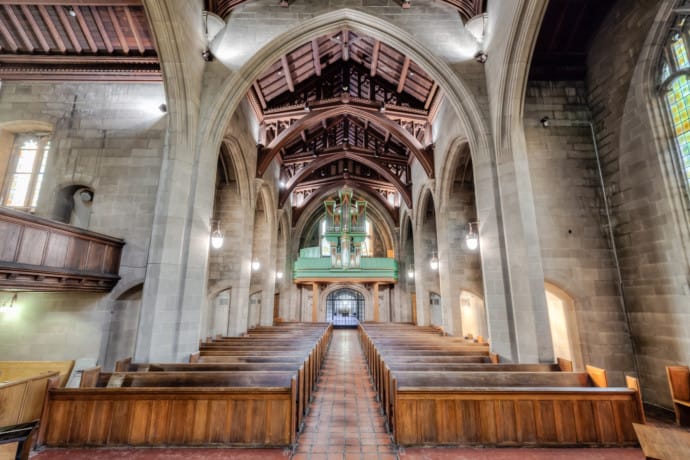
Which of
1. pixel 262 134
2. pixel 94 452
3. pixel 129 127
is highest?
pixel 262 134

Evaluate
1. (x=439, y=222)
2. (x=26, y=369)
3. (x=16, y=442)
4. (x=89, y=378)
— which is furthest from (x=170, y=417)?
(x=439, y=222)

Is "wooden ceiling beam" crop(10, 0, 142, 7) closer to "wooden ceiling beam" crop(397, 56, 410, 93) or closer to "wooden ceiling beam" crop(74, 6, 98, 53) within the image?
"wooden ceiling beam" crop(74, 6, 98, 53)

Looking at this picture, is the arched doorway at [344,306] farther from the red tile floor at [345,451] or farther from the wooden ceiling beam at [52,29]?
→ the wooden ceiling beam at [52,29]

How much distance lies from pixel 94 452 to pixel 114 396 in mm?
520

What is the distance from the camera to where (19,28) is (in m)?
7.04

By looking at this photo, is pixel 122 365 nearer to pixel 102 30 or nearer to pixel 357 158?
pixel 102 30

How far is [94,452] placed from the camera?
3.20 meters

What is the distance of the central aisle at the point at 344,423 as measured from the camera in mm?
3271

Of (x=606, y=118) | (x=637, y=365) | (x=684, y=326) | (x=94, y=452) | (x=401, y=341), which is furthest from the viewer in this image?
(x=401, y=341)

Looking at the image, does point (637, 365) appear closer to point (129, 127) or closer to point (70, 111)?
point (129, 127)

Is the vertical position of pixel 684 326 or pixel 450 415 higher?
pixel 684 326

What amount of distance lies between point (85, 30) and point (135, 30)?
1160 mm

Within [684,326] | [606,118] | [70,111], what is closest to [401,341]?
A: [684,326]

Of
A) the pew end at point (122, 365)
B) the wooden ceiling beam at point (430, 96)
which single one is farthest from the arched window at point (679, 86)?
the pew end at point (122, 365)
